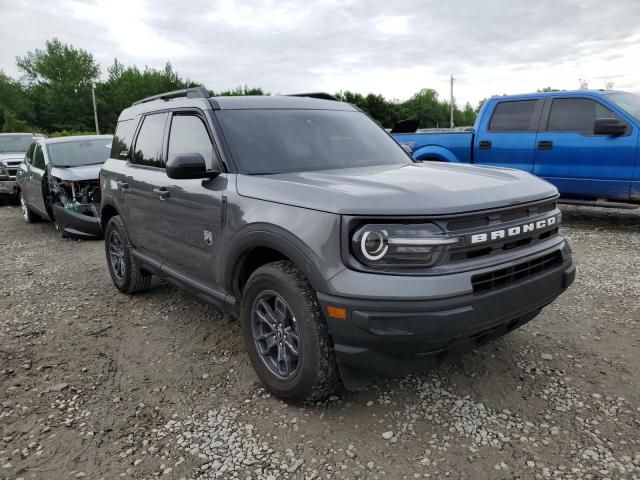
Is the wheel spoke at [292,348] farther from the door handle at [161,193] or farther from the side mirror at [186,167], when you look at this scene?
the door handle at [161,193]

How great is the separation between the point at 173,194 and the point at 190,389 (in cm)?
142

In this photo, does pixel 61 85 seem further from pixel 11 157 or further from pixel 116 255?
pixel 116 255

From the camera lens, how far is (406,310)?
231cm

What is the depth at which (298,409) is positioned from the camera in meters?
2.94

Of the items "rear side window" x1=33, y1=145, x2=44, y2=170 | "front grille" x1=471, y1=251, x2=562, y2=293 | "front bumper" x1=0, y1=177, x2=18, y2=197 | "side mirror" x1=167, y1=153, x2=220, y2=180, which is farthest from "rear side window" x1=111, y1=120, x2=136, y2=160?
"front bumper" x1=0, y1=177, x2=18, y2=197

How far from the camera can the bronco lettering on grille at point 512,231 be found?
8.20 feet

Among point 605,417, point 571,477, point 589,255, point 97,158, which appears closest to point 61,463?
point 571,477

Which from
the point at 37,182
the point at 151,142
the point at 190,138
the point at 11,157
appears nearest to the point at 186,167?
the point at 190,138

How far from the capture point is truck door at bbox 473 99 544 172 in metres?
7.83

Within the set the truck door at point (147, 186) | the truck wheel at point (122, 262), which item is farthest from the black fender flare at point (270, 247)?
the truck wheel at point (122, 262)

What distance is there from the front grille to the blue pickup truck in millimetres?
4980

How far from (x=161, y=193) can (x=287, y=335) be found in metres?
1.73

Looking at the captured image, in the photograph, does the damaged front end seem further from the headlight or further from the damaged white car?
the headlight

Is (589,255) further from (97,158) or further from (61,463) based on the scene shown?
(97,158)
